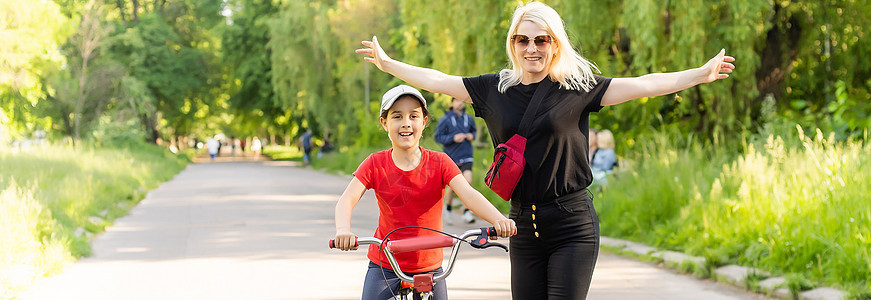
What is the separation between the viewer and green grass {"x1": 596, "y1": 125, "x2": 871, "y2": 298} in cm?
752

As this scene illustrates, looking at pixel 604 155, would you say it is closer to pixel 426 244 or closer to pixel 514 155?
pixel 514 155

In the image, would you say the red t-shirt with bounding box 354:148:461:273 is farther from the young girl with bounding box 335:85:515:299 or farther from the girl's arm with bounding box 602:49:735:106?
the girl's arm with bounding box 602:49:735:106

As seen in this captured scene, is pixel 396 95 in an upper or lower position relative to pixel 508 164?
upper

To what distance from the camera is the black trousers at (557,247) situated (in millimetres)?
3920

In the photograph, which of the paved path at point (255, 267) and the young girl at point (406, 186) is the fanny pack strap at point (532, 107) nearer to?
the young girl at point (406, 186)

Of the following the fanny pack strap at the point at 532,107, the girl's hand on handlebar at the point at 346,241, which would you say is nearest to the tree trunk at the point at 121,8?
the fanny pack strap at the point at 532,107

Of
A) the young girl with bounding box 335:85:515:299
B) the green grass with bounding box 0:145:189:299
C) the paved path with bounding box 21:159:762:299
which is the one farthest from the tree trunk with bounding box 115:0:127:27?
the young girl with bounding box 335:85:515:299

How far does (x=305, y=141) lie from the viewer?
4325 cm

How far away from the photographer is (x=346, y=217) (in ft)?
12.7

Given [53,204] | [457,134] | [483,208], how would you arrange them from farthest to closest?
[53,204], [457,134], [483,208]

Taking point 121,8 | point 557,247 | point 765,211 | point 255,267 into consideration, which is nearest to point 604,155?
point 765,211

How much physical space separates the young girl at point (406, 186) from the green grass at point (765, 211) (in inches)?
150

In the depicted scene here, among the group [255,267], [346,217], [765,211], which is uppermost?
[346,217]

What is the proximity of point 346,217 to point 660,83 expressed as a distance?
1354 millimetres
